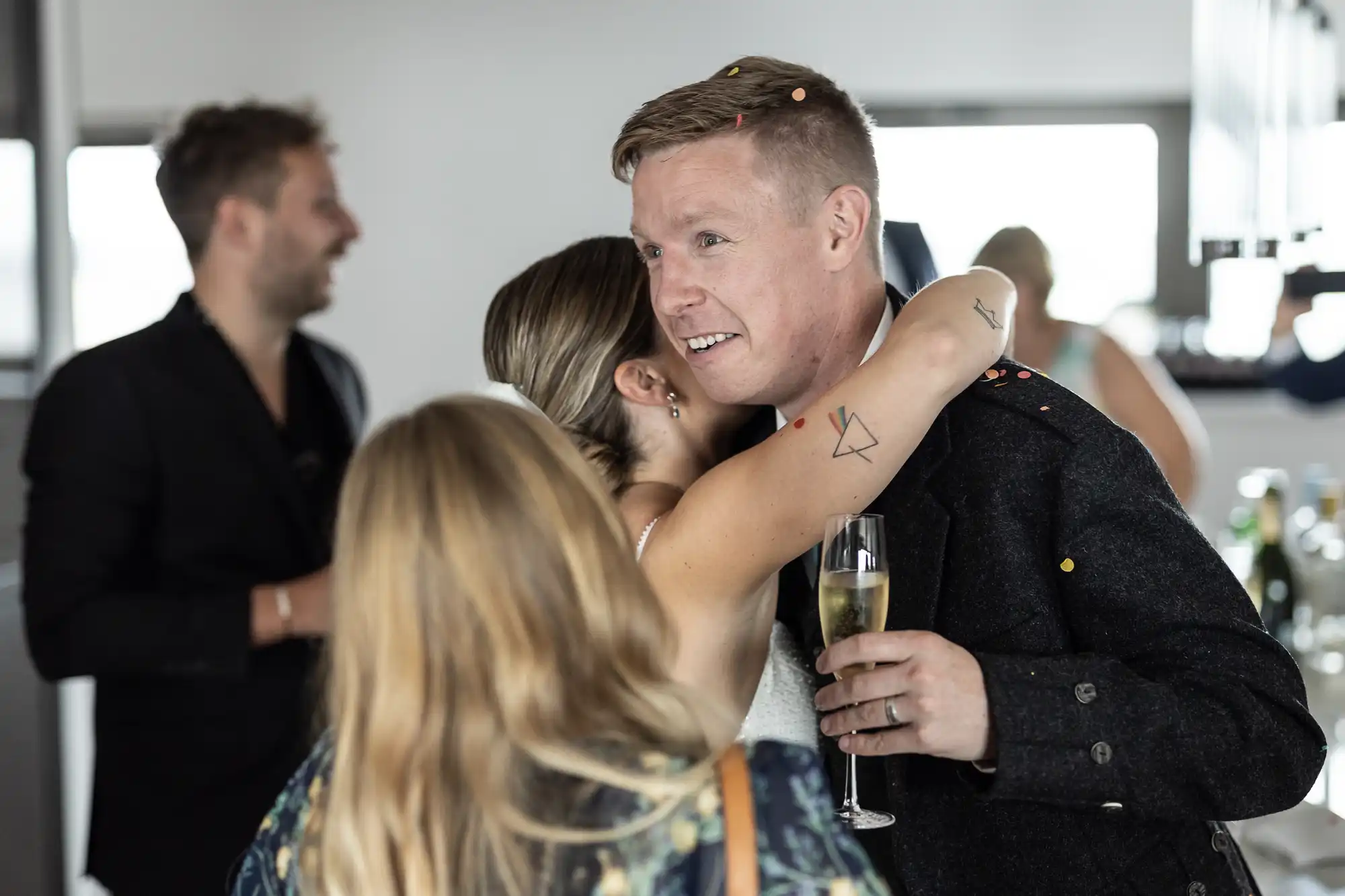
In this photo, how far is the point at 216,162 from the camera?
2797 millimetres

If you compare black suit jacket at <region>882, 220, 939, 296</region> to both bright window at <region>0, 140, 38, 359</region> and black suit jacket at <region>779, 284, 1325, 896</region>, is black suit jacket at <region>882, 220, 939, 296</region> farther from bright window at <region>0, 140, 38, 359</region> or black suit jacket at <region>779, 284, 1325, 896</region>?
bright window at <region>0, 140, 38, 359</region>

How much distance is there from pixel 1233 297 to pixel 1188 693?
3506 mm

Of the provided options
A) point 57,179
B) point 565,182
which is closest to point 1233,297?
point 565,182

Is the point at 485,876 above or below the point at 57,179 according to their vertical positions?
Answer: below

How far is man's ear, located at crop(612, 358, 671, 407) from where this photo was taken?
1629mm

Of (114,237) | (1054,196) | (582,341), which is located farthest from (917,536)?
(114,237)

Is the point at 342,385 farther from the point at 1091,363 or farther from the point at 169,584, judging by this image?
the point at 1091,363

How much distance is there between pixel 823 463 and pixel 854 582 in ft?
0.39

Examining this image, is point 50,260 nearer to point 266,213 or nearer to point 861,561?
point 266,213

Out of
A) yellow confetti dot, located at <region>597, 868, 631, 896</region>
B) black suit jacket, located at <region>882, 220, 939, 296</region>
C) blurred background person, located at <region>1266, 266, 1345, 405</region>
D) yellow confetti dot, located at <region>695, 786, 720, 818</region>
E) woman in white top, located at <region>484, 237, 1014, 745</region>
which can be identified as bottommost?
blurred background person, located at <region>1266, 266, 1345, 405</region>

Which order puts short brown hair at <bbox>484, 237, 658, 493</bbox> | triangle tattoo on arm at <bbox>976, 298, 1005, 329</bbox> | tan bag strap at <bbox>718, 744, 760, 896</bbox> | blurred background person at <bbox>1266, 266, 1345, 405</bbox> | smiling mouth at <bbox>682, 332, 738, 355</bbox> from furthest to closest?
blurred background person at <bbox>1266, 266, 1345, 405</bbox>
short brown hair at <bbox>484, 237, 658, 493</bbox>
smiling mouth at <bbox>682, 332, 738, 355</bbox>
triangle tattoo on arm at <bbox>976, 298, 1005, 329</bbox>
tan bag strap at <bbox>718, 744, 760, 896</bbox>

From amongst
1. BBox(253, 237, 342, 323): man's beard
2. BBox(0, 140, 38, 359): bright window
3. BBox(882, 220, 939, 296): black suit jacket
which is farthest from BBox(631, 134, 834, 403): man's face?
BBox(0, 140, 38, 359): bright window

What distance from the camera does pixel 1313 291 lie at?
2.27m

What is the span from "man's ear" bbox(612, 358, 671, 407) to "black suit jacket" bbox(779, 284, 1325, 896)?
0.33 metres
